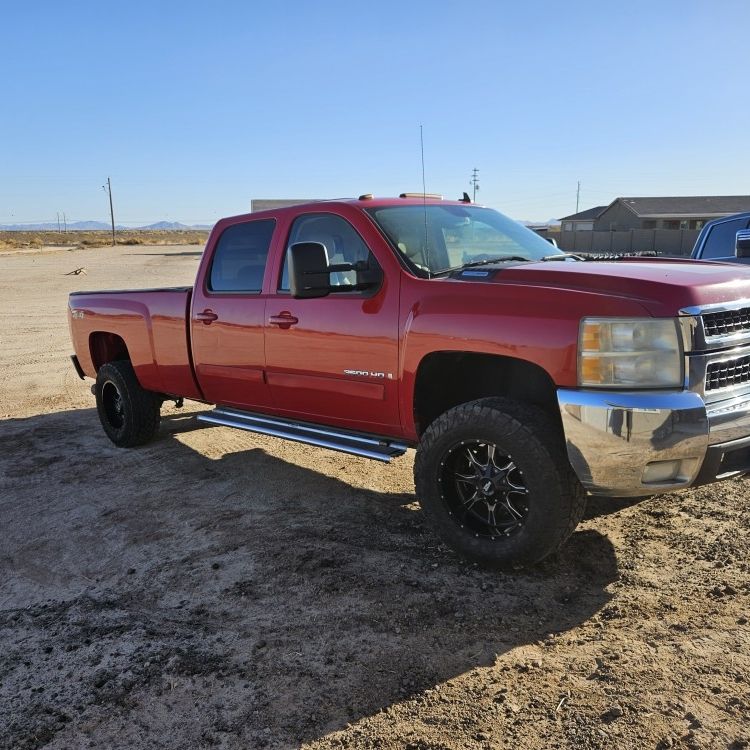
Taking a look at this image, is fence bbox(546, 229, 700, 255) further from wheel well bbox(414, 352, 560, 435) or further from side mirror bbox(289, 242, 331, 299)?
side mirror bbox(289, 242, 331, 299)

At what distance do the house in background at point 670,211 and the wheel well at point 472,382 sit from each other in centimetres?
5037

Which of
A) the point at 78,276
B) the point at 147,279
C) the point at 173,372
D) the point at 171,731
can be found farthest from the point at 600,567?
the point at 78,276

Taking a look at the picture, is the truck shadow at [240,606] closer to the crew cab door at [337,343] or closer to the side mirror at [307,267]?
the crew cab door at [337,343]

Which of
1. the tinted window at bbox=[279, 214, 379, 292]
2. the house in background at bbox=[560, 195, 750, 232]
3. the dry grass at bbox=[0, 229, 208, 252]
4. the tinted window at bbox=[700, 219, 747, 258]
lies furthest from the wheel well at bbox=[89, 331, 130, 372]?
the dry grass at bbox=[0, 229, 208, 252]

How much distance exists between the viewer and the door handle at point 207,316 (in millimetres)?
5480

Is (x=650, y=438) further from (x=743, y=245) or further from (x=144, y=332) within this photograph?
(x=144, y=332)

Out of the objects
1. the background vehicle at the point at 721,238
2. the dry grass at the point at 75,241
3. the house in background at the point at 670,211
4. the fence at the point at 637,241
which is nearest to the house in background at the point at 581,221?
the house in background at the point at 670,211

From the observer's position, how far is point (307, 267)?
13.8 feet

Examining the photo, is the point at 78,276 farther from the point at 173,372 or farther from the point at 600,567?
the point at 600,567

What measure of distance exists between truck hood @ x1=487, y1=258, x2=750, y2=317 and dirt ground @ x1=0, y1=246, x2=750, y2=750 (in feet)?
4.71

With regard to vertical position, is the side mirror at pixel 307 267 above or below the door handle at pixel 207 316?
above

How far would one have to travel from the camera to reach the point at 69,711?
2787 mm

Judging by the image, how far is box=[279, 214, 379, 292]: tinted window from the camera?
459 centimetres

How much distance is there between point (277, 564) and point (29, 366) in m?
8.14
